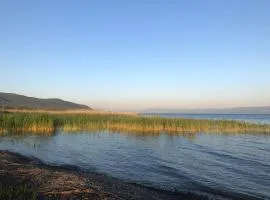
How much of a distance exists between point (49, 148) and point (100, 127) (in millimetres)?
16396

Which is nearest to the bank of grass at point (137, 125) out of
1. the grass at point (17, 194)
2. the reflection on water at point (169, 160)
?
the reflection on water at point (169, 160)

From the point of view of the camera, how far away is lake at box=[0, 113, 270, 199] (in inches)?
561

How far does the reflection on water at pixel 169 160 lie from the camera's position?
14484 millimetres

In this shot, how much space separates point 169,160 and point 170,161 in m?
0.34

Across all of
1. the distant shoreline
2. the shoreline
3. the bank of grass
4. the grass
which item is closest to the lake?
the shoreline

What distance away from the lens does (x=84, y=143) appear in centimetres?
2741

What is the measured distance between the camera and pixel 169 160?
20.6 m

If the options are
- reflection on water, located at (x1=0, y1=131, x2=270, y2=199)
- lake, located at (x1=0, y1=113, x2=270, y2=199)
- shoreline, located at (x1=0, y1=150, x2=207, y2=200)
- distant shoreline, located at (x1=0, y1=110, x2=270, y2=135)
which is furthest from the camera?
distant shoreline, located at (x1=0, y1=110, x2=270, y2=135)

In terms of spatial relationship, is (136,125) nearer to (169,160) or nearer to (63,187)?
(169,160)

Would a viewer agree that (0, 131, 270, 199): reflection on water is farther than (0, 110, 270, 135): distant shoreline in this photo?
No

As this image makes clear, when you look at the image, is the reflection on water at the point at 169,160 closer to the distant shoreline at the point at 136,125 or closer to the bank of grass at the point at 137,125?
the distant shoreline at the point at 136,125

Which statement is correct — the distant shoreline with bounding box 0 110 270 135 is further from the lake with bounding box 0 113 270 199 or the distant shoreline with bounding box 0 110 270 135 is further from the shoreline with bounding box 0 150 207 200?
the shoreline with bounding box 0 150 207 200

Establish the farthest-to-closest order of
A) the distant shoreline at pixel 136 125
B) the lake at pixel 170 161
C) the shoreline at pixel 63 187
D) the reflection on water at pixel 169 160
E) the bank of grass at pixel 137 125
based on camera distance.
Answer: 1. the bank of grass at pixel 137 125
2. the distant shoreline at pixel 136 125
3. the reflection on water at pixel 169 160
4. the lake at pixel 170 161
5. the shoreline at pixel 63 187

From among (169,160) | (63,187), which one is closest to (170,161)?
(169,160)
